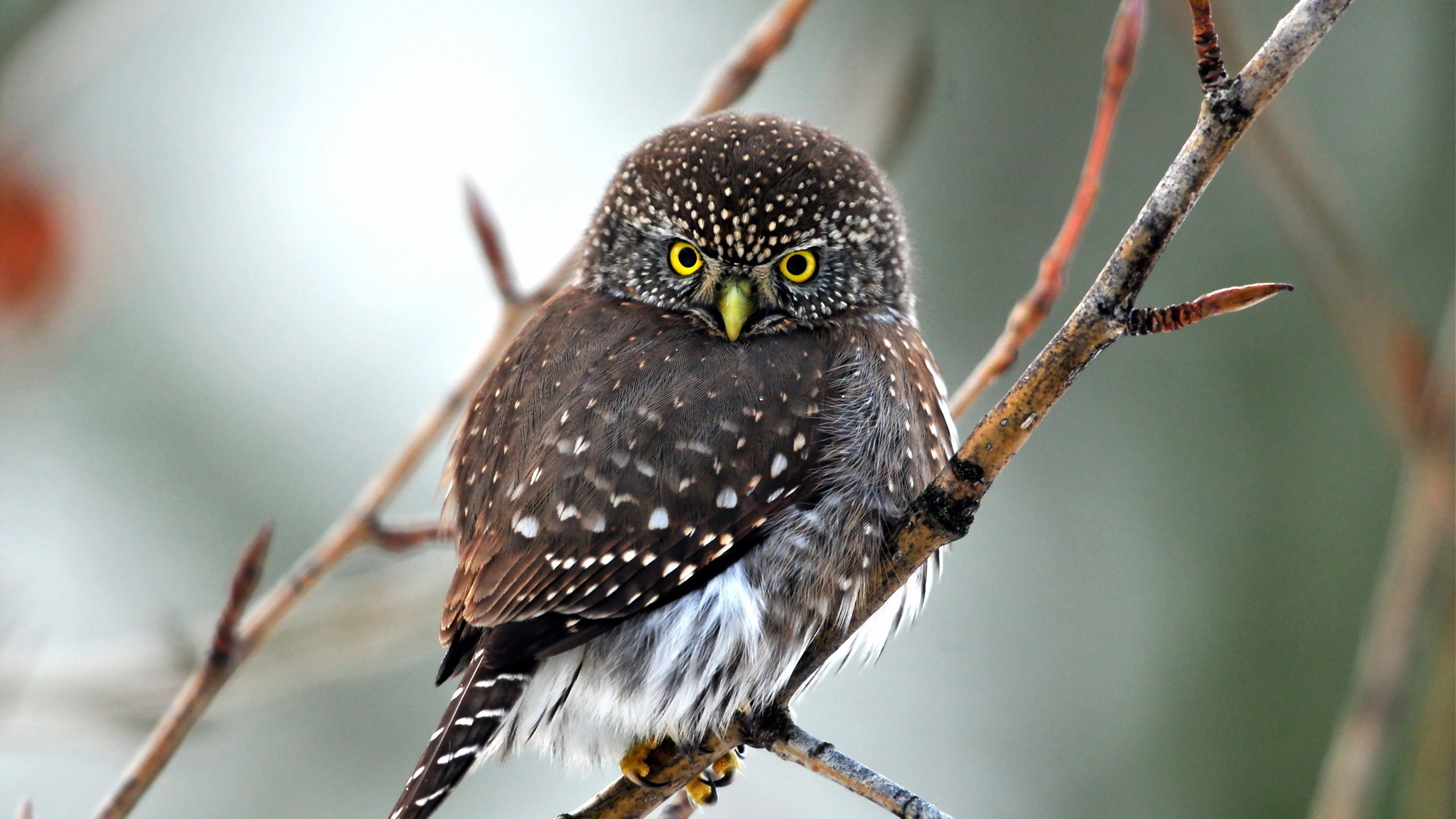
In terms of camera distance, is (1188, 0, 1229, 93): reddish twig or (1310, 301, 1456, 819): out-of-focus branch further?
(1310, 301, 1456, 819): out-of-focus branch

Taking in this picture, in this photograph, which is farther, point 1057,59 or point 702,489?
point 1057,59

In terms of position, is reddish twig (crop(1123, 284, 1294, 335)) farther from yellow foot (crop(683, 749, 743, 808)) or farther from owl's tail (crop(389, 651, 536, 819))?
yellow foot (crop(683, 749, 743, 808))

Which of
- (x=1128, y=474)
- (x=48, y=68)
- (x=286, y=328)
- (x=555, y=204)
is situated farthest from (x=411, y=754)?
(x=48, y=68)

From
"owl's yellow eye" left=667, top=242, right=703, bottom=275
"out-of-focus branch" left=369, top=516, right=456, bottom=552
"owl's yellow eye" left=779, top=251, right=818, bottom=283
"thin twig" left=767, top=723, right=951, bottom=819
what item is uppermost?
"owl's yellow eye" left=779, top=251, right=818, bottom=283

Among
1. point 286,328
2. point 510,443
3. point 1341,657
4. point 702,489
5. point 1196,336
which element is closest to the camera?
point 702,489

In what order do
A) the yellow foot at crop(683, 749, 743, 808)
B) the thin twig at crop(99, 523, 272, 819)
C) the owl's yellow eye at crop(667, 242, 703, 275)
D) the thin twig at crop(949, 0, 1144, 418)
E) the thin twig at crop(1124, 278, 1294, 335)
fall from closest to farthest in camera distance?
1. the thin twig at crop(1124, 278, 1294, 335)
2. the thin twig at crop(99, 523, 272, 819)
3. the thin twig at crop(949, 0, 1144, 418)
4. the yellow foot at crop(683, 749, 743, 808)
5. the owl's yellow eye at crop(667, 242, 703, 275)

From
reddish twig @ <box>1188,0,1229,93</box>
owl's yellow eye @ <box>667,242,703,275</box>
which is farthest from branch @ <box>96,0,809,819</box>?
reddish twig @ <box>1188,0,1229,93</box>

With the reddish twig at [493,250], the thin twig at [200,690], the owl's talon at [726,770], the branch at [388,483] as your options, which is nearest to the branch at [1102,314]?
the owl's talon at [726,770]

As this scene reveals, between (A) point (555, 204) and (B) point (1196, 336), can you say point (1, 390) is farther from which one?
(B) point (1196, 336)
